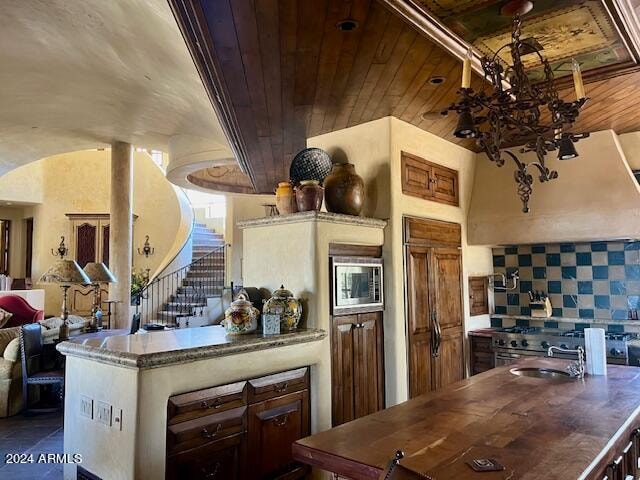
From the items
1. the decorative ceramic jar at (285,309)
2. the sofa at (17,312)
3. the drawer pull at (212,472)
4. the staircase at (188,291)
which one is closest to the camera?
the drawer pull at (212,472)

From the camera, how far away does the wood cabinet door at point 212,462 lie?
224 cm

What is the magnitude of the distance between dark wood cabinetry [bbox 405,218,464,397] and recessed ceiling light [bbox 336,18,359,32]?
1800mm

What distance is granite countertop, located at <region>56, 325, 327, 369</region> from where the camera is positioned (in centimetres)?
217

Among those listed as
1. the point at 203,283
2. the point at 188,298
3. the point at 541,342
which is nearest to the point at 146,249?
the point at 203,283

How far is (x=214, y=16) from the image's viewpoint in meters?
2.19

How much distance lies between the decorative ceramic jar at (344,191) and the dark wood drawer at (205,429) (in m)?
1.59

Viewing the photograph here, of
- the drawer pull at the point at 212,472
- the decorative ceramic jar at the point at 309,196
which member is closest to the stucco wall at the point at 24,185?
the decorative ceramic jar at the point at 309,196

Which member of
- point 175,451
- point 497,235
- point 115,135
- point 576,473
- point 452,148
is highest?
point 115,135

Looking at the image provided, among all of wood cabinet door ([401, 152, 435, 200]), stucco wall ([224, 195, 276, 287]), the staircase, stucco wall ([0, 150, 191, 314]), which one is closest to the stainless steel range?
wood cabinet door ([401, 152, 435, 200])

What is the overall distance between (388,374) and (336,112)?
6.69 feet

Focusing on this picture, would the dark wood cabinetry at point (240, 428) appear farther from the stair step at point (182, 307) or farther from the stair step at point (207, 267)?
the stair step at point (207, 267)

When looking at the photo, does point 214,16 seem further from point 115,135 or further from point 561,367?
point 115,135

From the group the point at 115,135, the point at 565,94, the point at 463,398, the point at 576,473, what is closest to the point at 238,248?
the point at 115,135

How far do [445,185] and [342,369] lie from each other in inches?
81.5
